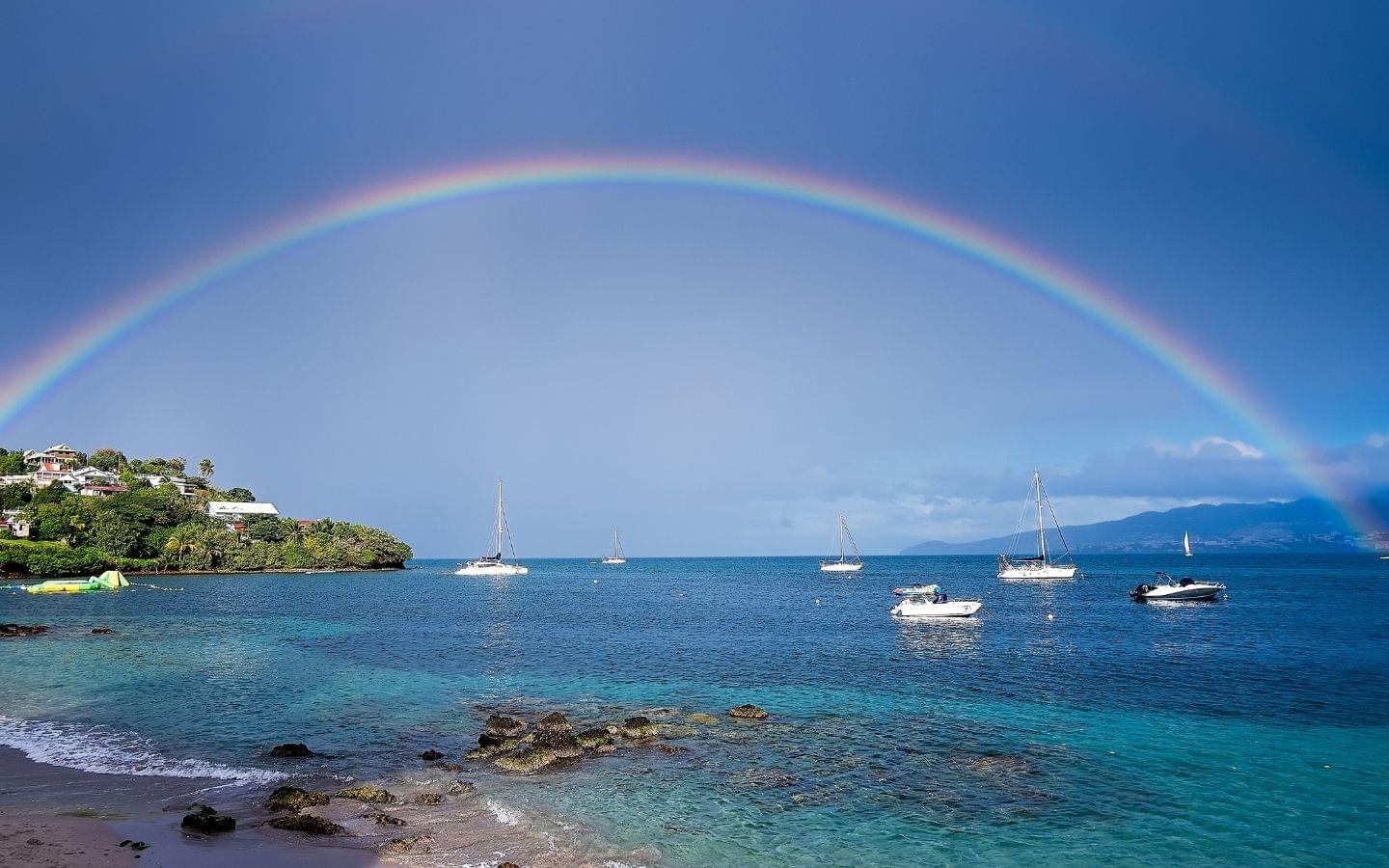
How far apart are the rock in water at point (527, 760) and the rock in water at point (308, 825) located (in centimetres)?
675

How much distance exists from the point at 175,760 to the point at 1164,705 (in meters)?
40.7

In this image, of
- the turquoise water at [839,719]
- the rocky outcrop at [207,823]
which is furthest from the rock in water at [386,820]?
the turquoise water at [839,719]

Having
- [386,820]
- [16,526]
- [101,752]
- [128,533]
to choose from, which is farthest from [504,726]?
[16,526]

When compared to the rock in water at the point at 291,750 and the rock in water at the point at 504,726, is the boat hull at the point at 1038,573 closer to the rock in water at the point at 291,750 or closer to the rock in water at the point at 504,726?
the rock in water at the point at 504,726

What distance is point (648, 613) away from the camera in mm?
92812

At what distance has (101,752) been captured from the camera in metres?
27.3

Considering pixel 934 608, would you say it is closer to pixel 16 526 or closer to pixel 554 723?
pixel 554 723

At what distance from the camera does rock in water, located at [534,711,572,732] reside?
30641 millimetres

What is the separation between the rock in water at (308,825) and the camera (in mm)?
19375

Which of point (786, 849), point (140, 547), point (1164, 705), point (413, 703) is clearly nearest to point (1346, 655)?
point (1164, 705)

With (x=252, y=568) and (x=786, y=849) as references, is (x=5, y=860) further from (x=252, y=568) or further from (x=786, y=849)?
(x=252, y=568)

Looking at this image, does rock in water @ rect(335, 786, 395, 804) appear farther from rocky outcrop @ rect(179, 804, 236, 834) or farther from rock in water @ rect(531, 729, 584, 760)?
rock in water @ rect(531, 729, 584, 760)

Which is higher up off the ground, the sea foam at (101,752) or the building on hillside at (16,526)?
the building on hillside at (16,526)

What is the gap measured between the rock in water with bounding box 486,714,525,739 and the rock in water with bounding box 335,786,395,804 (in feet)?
23.5
